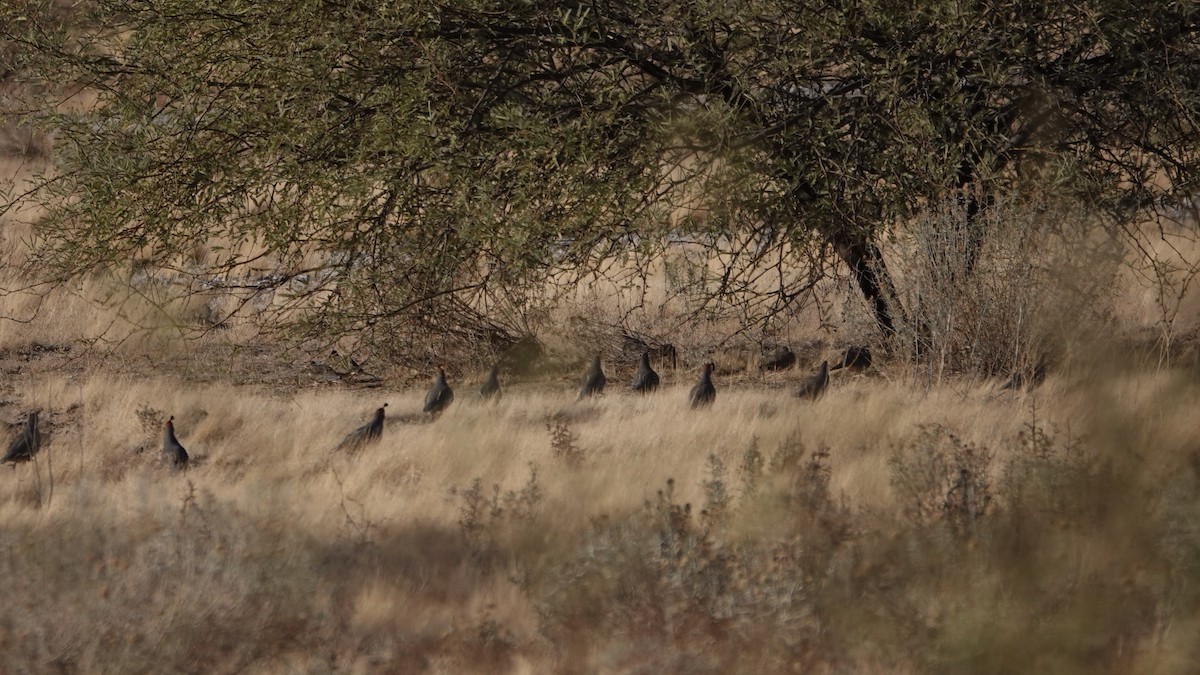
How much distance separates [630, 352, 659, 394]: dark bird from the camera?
1088cm

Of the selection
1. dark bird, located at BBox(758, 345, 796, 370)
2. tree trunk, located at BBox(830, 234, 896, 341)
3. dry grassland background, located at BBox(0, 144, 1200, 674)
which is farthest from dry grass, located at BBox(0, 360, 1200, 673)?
dark bird, located at BBox(758, 345, 796, 370)

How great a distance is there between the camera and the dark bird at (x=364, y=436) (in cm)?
898

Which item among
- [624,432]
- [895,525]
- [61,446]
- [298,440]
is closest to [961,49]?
[624,432]

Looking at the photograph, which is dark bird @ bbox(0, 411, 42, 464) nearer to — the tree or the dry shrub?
the tree

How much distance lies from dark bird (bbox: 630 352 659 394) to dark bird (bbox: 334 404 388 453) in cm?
248

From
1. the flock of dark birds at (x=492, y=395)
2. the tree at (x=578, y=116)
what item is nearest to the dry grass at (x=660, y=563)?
the flock of dark birds at (x=492, y=395)

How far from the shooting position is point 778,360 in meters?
11.8

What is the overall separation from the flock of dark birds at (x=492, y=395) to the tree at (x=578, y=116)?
0.86 meters

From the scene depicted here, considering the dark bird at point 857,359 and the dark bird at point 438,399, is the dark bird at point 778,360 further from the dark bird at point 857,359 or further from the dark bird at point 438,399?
the dark bird at point 438,399

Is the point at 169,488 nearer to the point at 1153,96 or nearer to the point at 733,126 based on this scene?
the point at 733,126

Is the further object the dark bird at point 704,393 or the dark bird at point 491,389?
the dark bird at point 491,389

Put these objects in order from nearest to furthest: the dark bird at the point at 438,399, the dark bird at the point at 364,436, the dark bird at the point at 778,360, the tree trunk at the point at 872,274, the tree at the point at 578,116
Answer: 1. the tree at the point at 578,116
2. the dark bird at the point at 364,436
3. the tree trunk at the point at 872,274
4. the dark bird at the point at 438,399
5. the dark bird at the point at 778,360

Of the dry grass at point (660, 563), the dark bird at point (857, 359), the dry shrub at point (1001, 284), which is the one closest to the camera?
the dry grass at point (660, 563)

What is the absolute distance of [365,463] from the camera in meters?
8.38
